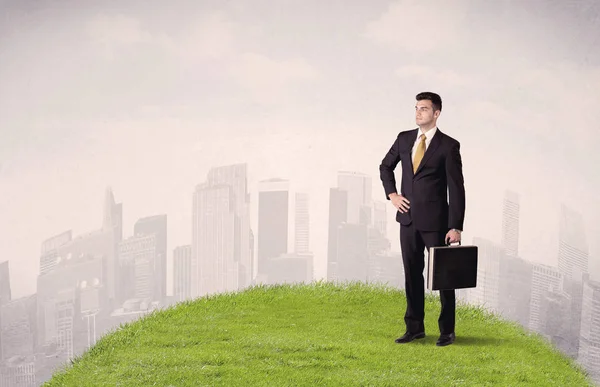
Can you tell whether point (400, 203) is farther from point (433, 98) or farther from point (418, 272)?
point (433, 98)

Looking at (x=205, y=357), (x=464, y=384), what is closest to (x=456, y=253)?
(x=464, y=384)

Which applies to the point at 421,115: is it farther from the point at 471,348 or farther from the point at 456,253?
the point at 471,348

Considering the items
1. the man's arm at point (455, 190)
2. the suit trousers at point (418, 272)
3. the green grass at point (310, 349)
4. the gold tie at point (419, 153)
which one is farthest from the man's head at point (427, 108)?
the green grass at point (310, 349)

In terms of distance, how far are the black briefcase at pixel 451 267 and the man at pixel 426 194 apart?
0.14 m

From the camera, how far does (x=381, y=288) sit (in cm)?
878

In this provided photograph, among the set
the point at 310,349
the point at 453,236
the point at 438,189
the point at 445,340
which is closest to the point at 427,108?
the point at 438,189

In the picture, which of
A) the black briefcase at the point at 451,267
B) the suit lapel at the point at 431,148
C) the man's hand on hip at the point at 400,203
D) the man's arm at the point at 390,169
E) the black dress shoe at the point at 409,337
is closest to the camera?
the black briefcase at the point at 451,267

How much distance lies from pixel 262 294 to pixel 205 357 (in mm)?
2290

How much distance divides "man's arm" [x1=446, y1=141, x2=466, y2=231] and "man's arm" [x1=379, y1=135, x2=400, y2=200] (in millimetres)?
521

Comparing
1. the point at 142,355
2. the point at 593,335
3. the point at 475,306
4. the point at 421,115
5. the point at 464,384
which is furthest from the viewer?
the point at 593,335

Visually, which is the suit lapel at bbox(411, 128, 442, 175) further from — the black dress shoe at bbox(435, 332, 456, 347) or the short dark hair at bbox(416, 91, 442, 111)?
the black dress shoe at bbox(435, 332, 456, 347)

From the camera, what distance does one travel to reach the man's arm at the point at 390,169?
653cm

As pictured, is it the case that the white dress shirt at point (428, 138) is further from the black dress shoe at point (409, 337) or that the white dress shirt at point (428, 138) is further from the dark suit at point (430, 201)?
the black dress shoe at point (409, 337)

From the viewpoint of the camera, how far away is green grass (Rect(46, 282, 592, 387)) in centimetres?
600
